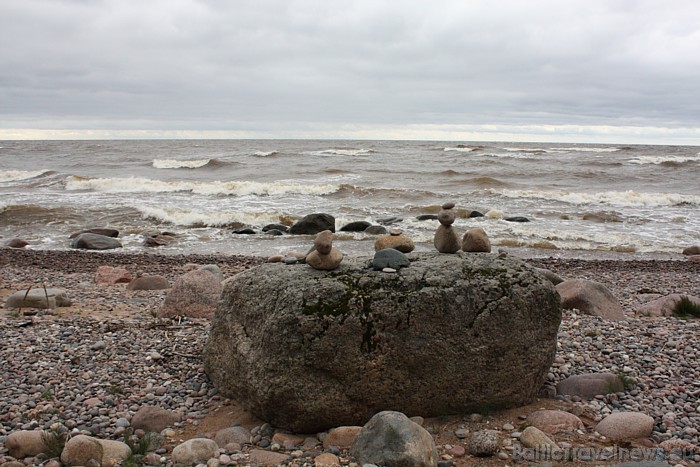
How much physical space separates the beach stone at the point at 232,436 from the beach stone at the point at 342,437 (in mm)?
609

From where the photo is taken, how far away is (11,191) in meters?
27.5

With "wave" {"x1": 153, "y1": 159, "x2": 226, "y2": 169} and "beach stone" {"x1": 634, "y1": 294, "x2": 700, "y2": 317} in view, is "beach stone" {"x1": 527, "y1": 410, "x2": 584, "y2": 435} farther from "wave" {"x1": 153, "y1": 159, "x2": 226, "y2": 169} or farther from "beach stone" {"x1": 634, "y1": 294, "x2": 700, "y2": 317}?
"wave" {"x1": 153, "y1": 159, "x2": 226, "y2": 169}

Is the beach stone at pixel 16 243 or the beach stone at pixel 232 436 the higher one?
the beach stone at pixel 232 436

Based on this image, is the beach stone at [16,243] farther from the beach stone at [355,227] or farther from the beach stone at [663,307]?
the beach stone at [663,307]

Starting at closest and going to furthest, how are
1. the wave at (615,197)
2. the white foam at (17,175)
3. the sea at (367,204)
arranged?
the sea at (367,204) < the wave at (615,197) < the white foam at (17,175)

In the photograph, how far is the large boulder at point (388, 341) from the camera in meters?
4.34

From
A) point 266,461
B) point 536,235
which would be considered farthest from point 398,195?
point 266,461

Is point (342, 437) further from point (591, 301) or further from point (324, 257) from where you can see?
point (591, 301)

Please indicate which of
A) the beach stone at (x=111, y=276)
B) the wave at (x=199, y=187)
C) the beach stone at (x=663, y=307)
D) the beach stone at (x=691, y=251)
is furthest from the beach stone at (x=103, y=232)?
the beach stone at (x=691, y=251)

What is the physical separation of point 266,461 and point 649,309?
634 cm

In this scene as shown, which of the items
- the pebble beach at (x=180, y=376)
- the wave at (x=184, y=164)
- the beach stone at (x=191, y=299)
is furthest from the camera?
the wave at (x=184, y=164)

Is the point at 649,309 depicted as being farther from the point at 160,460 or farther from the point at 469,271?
the point at 160,460

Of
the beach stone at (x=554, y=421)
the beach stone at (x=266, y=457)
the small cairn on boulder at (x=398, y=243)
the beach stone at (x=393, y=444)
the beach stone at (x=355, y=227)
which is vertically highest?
the small cairn on boulder at (x=398, y=243)

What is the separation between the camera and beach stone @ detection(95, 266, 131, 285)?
10805 millimetres
